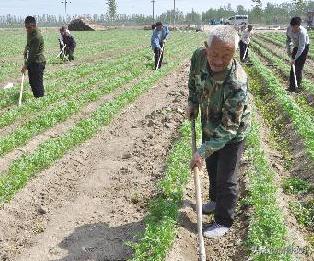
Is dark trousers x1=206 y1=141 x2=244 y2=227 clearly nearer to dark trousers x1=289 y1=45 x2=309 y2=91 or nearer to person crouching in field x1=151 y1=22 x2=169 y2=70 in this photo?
dark trousers x1=289 y1=45 x2=309 y2=91

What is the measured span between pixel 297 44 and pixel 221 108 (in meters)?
9.04

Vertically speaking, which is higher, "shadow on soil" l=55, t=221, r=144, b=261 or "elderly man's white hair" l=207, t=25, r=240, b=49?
"elderly man's white hair" l=207, t=25, r=240, b=49

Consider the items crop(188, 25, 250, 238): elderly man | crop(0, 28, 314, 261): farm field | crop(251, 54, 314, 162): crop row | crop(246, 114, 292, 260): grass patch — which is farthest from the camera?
crop(251, 54, 314, 162): crop row

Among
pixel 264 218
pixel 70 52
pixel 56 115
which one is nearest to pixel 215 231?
pixel 264 218

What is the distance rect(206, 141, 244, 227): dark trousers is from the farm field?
0.94ft

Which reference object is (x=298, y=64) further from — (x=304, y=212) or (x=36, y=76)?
(x=304, y=212)

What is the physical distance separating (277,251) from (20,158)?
451 cm

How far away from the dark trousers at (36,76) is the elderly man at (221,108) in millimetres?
6798

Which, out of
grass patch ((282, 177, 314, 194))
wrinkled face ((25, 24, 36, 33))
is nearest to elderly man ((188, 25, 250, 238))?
grass patch ((282, 177, 314, 194))

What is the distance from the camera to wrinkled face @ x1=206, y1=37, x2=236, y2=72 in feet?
14.5

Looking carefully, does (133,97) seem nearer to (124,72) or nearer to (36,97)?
(36,97)

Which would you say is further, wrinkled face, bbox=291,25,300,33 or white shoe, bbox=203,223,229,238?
wrinkled face, bbox=291,25,300,33

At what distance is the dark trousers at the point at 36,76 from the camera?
11391mm

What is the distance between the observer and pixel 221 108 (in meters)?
4.86
